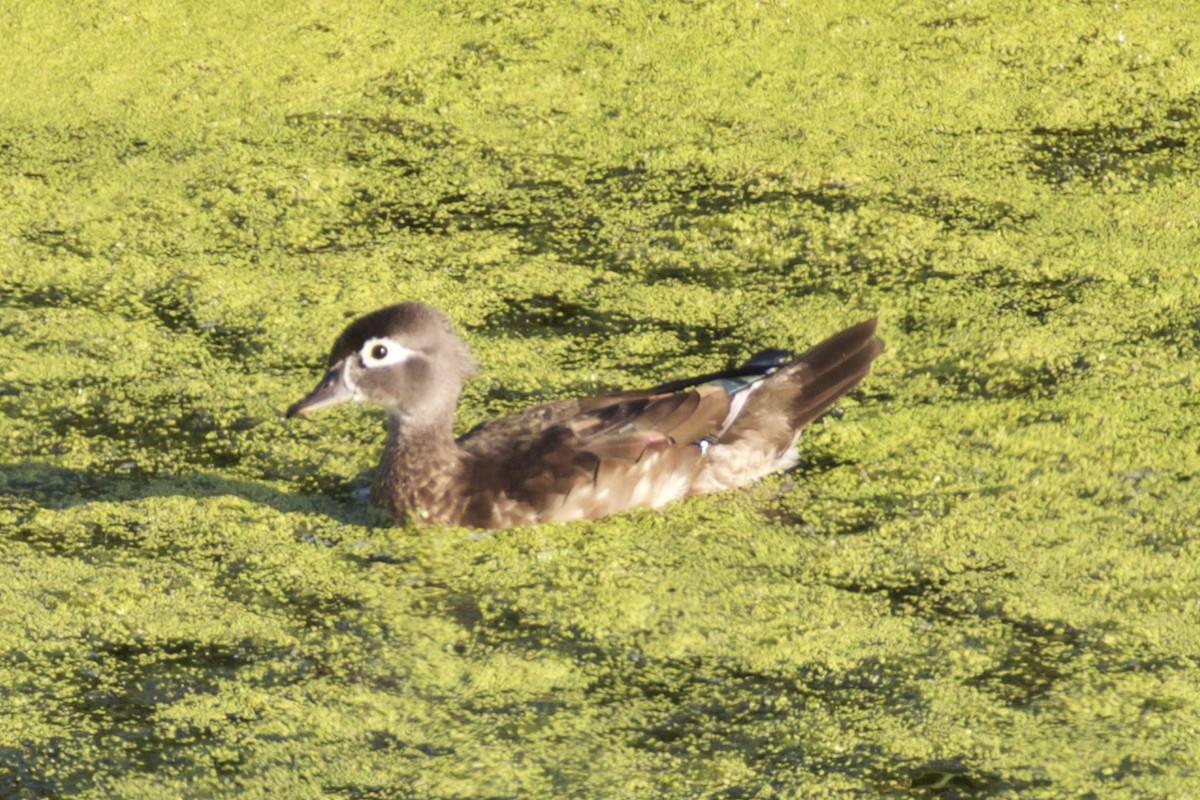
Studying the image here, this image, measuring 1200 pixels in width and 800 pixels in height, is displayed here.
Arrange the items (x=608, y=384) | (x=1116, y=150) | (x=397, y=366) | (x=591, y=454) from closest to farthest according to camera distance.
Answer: (x=591, y=454), (x=397, y=366), (x=608, y=384), (x=1116, y=150)

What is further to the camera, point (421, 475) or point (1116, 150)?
point (1116, 150)

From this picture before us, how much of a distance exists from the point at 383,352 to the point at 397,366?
0.17 ft

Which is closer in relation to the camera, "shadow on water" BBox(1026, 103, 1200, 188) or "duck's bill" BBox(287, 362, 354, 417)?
"duck's bill" BBox(287, 362, 354, 417)

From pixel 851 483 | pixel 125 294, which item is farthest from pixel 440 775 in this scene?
pixel 125 294

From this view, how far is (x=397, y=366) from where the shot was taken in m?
4.61

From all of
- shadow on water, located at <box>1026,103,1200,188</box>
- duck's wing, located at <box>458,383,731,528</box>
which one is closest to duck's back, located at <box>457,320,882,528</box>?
duck's wing, located at <box>458,383,731,528</box>

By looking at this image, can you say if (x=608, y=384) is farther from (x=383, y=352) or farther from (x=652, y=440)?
(x=383, y=352)

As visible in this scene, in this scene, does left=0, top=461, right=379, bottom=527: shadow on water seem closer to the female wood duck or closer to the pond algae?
the pond algae

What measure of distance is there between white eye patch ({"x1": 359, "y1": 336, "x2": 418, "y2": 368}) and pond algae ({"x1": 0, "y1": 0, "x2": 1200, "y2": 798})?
37 centimetres

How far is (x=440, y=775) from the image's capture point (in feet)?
11.9

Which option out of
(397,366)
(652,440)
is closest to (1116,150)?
(652,440)

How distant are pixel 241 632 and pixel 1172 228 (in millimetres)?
3270

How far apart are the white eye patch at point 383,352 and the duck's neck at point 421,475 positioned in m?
0.17

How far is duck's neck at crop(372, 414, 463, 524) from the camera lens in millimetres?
4520
